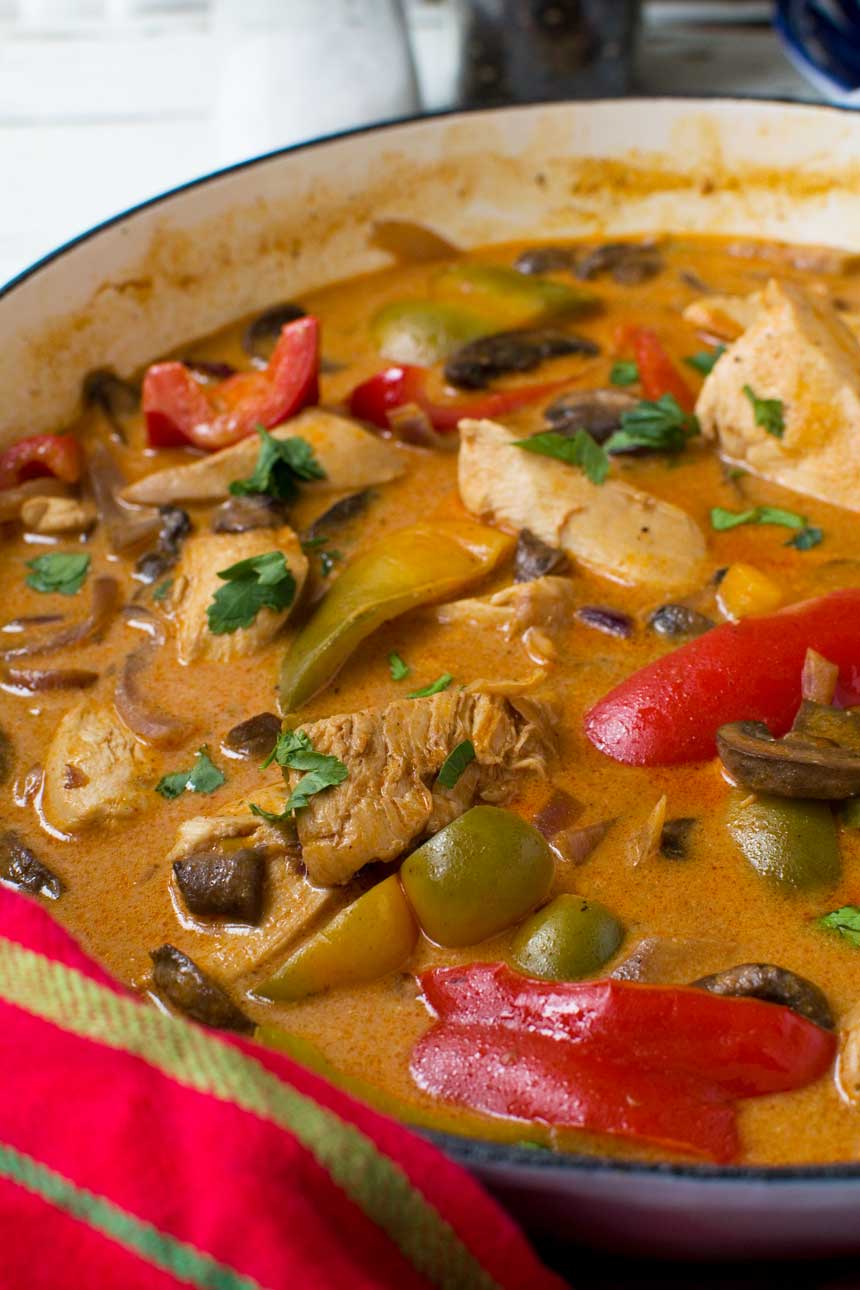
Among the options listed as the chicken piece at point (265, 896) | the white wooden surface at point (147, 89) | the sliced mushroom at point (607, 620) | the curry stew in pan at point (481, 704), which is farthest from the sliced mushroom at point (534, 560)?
the white wooden surface at point (147, 89)

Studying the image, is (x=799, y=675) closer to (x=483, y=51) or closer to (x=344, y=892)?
(x=344, y=892)

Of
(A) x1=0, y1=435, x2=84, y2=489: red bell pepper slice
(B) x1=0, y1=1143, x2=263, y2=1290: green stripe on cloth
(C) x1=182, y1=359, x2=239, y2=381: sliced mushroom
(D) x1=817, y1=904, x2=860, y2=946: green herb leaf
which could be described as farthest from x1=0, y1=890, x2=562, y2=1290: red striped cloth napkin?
(C) x1=182, y1=359, x2=239, y2=381: sliced mushroom

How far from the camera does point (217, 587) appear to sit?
9.64 ft

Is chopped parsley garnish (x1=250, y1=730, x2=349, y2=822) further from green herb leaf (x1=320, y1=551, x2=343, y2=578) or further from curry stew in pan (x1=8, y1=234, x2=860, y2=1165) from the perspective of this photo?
green herb leaf (x1=320, y1=551, x2=343, y2=578)

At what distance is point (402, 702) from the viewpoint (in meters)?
2.50

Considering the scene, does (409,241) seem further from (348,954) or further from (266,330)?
(348,954)

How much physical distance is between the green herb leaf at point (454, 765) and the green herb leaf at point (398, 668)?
38cm

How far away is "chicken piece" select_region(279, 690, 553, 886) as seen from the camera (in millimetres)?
2320

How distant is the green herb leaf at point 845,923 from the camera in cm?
226

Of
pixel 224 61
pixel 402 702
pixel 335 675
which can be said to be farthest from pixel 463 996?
pixel 224 61

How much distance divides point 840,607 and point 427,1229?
152cm

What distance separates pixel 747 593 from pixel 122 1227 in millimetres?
1802

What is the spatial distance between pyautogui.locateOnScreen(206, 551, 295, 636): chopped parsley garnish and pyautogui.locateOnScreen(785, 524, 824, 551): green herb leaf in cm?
107

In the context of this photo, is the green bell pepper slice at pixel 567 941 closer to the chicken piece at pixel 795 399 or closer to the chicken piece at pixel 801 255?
the chicken piece at pixel 795 399
